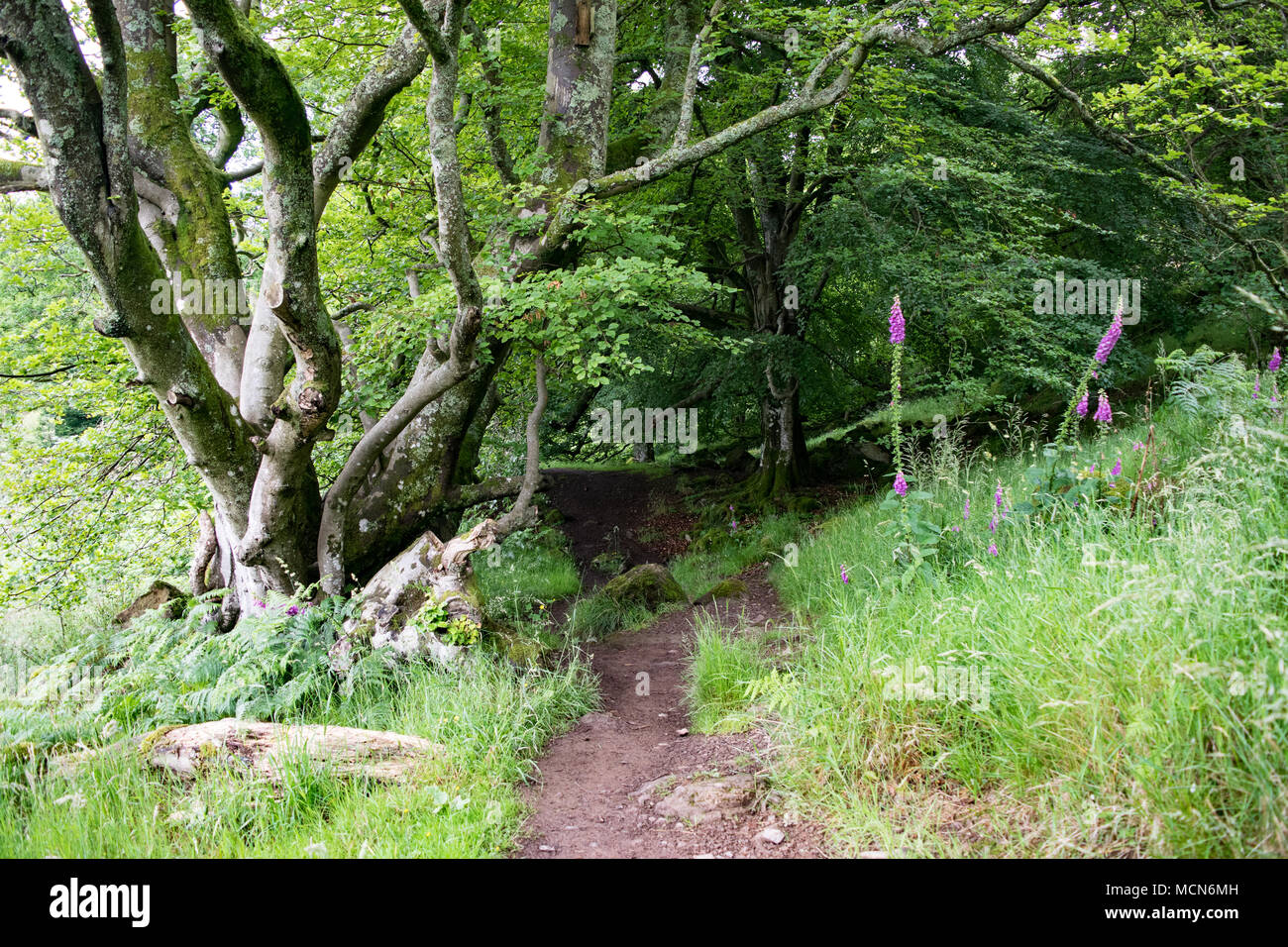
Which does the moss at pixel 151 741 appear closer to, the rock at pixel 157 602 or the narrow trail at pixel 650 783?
the narrow trail at pixel 650 783

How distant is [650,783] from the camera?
12.5 ft

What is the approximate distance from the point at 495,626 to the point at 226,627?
8.57 feet

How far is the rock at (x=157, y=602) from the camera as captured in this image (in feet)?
22.1

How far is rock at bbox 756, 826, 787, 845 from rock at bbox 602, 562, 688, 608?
5060mm

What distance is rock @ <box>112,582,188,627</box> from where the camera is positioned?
674 centimetres

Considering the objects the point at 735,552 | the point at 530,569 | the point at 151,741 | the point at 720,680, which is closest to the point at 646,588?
the point at 735,552

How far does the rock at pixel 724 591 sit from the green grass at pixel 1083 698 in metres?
4.00

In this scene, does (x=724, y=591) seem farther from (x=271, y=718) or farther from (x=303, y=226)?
(x=303, y=226)

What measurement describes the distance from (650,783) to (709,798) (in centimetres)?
53

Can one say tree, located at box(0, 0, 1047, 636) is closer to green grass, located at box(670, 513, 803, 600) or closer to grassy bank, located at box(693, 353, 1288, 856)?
green grass, located at box(670, 513, 803, 600)

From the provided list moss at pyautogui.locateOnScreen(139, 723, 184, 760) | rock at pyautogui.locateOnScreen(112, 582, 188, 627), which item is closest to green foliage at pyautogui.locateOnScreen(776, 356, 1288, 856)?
moss at pyautogui.locateOnScreen(139, 723, 184, 760)
